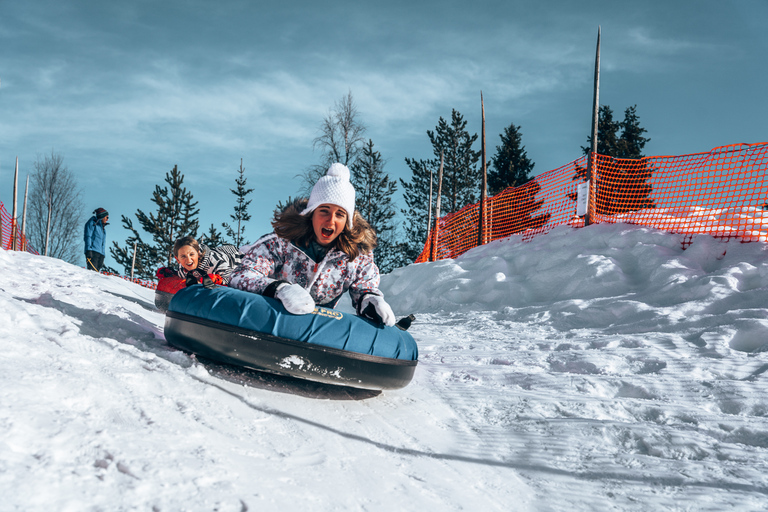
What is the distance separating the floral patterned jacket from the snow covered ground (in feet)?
2.10

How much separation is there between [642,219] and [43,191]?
3450cm

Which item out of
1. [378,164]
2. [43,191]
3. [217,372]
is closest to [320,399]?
[217,372]

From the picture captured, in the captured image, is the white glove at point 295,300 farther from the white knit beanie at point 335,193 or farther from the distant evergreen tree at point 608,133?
the distant evergreen tree at point 608,133

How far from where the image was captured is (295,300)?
113 inches

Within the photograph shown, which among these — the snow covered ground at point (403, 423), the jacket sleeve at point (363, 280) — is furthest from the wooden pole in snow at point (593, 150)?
the jacket sleeve at point (363, 280)

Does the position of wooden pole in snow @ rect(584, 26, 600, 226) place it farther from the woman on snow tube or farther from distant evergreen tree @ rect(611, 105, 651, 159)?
distant evergreen tree @ rect(611, 105, 651, 159)

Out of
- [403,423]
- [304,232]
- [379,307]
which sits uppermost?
[304,232]

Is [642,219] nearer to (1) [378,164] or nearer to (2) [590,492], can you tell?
(2) [590,492]

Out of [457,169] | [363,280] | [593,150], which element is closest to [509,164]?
[457,169]

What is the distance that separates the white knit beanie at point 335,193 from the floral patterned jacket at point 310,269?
0.27m

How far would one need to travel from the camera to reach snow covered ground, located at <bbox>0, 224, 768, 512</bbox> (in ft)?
5.36

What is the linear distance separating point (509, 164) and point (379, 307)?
25519 mm

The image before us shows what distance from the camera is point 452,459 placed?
7.70 ft

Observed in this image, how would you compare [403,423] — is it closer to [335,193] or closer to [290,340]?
[290,340]
